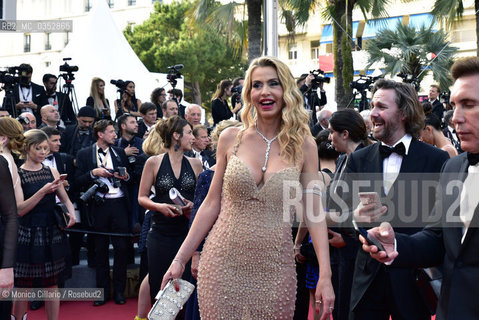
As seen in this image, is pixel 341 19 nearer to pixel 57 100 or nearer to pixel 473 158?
pixel 57 100

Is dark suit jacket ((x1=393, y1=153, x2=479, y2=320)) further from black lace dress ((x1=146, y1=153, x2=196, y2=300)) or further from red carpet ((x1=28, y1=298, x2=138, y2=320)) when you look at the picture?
red carpet ((x1=28, y1=298, x2=138, y2=320))

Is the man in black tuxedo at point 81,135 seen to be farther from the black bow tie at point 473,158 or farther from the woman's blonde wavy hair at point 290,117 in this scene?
the black bow tie at point 473,158

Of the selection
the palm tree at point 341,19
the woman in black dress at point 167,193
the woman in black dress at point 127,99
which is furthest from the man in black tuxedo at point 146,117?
the palm tree at point 341,19

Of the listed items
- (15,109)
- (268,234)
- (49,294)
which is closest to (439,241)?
(268,234)

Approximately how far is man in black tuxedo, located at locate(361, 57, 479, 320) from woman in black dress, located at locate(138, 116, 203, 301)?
2950mm

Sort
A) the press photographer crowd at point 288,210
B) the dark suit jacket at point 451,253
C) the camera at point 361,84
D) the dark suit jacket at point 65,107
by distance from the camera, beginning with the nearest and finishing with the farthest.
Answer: the dark suit jacket at point 451,253
the press photographer crowd at point 288,210
the dark suit jacket at point 65,107
the camera at point 361,84

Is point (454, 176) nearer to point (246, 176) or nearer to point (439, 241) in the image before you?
point (439, 241)

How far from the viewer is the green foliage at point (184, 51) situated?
32.1 m

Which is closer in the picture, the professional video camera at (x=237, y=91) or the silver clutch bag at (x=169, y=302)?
the silver clutch bag at (x=169, y=302)

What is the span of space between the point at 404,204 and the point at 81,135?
222 inches

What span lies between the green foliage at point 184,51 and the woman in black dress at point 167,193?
26.4 m

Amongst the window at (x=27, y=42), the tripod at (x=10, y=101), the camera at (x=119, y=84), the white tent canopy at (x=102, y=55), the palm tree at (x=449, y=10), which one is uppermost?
the window at (x=27, y=42)

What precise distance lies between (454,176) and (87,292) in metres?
5.71

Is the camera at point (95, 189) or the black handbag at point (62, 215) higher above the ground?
the camera at point (95, 189)
